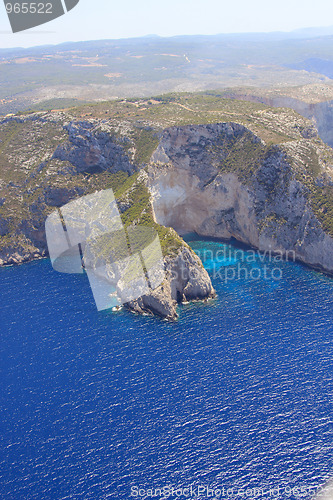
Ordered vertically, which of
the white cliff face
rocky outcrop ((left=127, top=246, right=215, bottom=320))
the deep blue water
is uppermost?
the white cliff face

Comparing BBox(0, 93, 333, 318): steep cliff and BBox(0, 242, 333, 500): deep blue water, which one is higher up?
BBox(0, 93, 333, 318): steep cliff

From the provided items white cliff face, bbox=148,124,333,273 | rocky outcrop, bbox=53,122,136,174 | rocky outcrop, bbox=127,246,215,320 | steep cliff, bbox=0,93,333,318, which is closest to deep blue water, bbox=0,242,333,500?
rocky outcrop, bbox=127,246,215,320

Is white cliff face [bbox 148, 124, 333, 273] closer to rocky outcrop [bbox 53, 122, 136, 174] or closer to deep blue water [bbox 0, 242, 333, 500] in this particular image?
rocky outcrop [bbox 53, 122, 136, 174]

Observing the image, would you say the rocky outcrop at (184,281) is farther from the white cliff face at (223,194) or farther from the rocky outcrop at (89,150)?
the rocky outcrop at (89,150)

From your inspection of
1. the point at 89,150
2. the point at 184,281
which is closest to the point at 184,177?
the point at 89,150

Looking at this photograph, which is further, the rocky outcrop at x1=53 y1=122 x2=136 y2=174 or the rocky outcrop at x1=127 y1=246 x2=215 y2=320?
the rocky outcrop at x1=53 y1=122 x2=136 y2=174

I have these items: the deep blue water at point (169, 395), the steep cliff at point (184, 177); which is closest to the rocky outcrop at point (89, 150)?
the steep cliff at point (184, 177)
